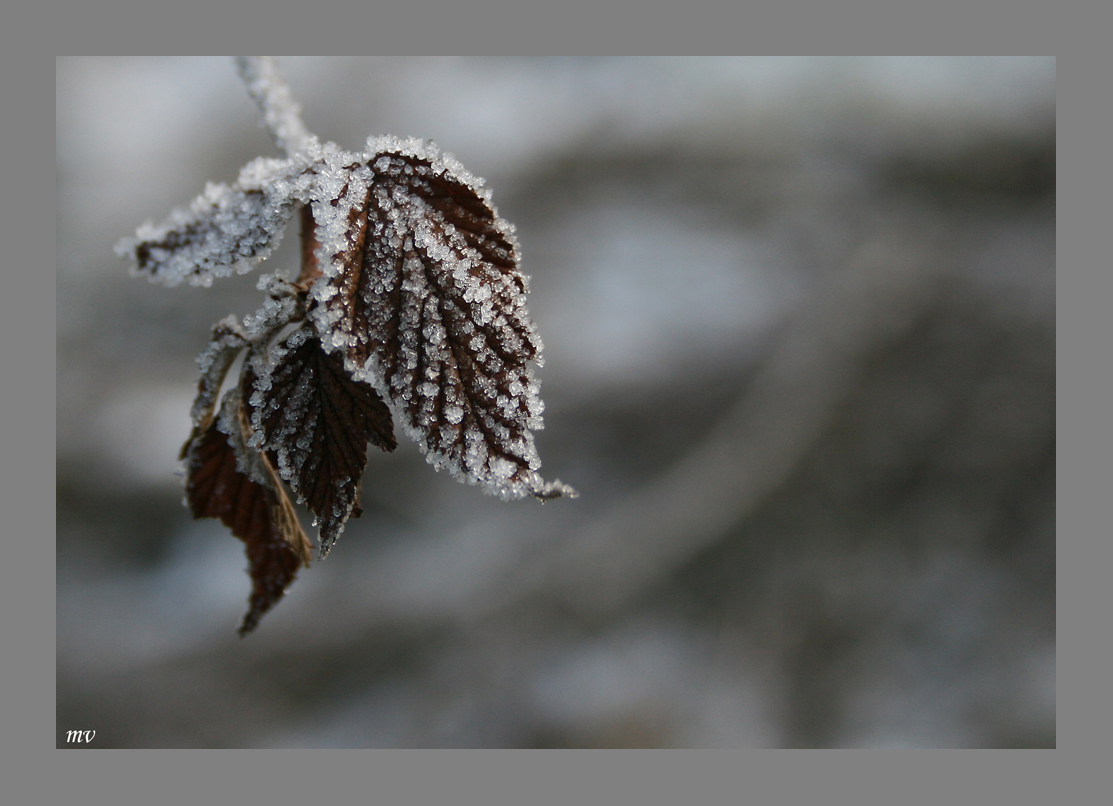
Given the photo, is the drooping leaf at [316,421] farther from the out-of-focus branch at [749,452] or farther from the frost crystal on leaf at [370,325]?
the out-of-focus branch at [749,452]

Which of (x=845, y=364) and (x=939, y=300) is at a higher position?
(x=939, y=300)

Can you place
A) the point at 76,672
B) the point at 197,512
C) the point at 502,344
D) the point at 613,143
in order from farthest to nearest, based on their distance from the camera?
the point at 613,143, the point at 76,672, the point at 197,512, the point at 502,344

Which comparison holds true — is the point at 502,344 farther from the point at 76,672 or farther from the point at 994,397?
the point at 994,397

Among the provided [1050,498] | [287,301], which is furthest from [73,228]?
[1050,498]

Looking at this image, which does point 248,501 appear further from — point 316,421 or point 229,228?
point 229,228

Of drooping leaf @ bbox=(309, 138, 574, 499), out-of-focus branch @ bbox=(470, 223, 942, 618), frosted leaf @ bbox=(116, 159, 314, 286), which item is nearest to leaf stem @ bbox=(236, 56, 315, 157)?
frosted leaf @ bbox=(116, 159, 314, 286)

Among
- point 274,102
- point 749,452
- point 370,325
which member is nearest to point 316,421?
point 370,325
